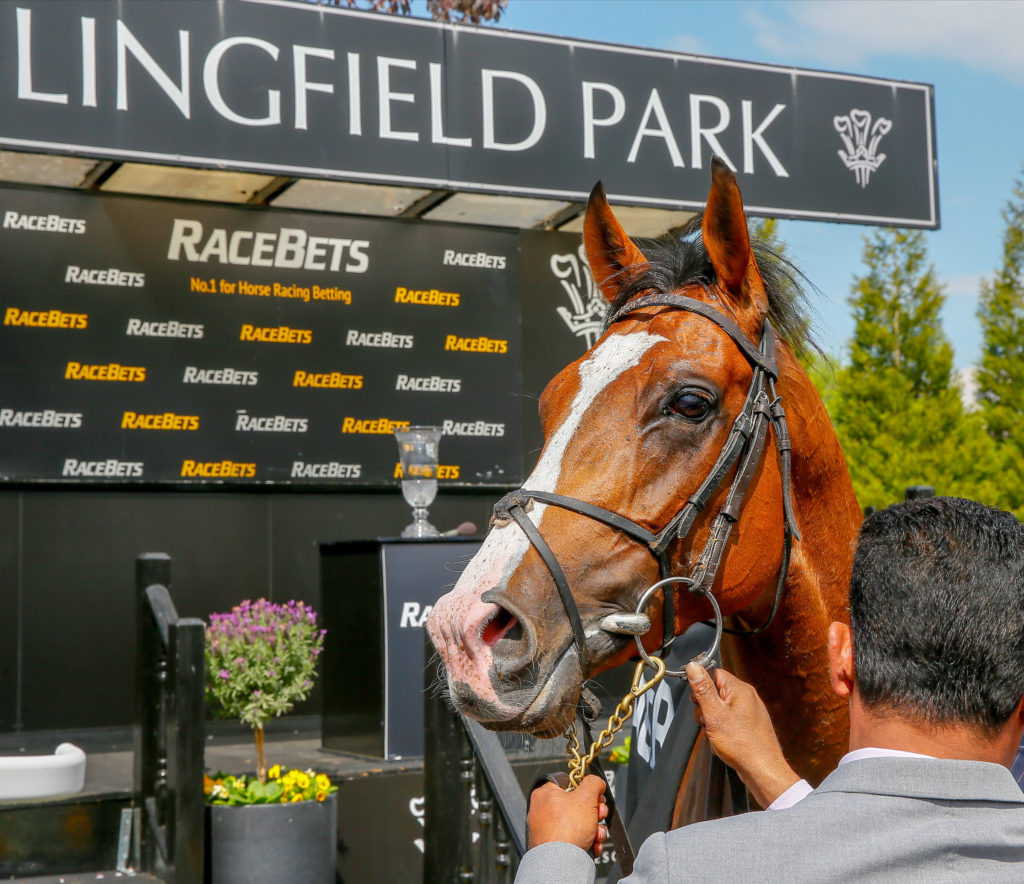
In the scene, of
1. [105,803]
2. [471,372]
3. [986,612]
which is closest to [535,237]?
[471,372]

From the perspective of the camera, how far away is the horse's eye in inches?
79.0

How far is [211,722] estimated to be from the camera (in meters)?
6.64

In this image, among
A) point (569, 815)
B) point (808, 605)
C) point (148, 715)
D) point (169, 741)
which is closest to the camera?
point (569, 815)

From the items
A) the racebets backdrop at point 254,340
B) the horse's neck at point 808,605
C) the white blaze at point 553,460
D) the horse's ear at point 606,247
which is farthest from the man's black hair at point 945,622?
the racebets backdrop at point 254,340

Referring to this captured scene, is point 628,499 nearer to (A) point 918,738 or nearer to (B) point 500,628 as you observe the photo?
(B) point 500,628

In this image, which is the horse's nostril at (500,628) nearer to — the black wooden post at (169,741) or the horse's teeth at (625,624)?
the horse's teeth at (625,624)

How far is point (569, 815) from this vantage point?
4.72 ft

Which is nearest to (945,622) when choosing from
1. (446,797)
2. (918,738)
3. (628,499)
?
(918,738)

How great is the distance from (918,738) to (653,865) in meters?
0.30

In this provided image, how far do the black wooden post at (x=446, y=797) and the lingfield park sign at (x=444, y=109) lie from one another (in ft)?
→ 9.50

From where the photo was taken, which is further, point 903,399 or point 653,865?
point 903,399

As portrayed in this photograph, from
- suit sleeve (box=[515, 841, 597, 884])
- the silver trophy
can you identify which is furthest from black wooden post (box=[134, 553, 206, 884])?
suit sleeve (box=[515, 841, 597, 884])

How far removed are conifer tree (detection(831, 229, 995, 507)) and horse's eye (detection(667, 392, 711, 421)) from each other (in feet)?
47.5

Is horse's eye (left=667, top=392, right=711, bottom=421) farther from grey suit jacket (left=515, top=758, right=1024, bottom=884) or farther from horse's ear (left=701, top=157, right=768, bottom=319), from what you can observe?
grey suit jacket (left=515, top=758, right=1024, bottom=884)
